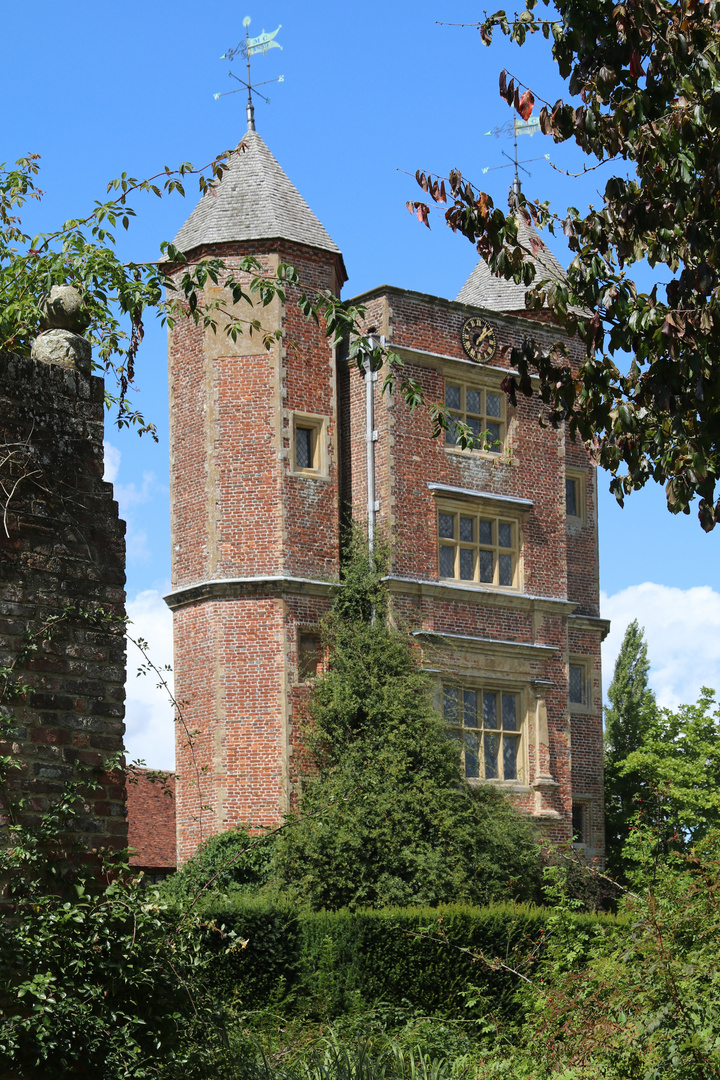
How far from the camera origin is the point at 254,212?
23.0m

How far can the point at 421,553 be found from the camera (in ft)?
73.3

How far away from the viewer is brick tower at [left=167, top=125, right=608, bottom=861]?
21.3 meters

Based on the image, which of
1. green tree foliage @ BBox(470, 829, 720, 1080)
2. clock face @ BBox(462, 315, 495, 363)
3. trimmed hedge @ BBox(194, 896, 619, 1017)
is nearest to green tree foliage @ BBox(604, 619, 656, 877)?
clock face @ BBox(462, 315, 495, 363)

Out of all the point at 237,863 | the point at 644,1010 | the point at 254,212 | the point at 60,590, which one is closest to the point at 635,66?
the point at 60,590

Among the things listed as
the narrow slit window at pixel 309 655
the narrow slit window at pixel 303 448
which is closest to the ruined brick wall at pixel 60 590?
the narrow slit window at pixel 309 655

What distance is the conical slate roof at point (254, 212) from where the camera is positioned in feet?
74.5

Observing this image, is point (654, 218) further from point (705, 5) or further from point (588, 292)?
point (705, 5)

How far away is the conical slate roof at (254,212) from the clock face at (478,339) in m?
2.61

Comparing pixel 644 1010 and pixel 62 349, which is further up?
pixel 62 349

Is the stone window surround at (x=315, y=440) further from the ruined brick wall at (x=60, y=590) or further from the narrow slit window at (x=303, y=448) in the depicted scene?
the ruined brick wall at (x=60, y=590)

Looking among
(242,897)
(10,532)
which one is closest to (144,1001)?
(10,532)

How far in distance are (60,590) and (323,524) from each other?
15479 millimetres

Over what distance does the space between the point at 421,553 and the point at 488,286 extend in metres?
7.86

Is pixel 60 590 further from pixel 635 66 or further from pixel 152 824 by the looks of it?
pixel 152 824
